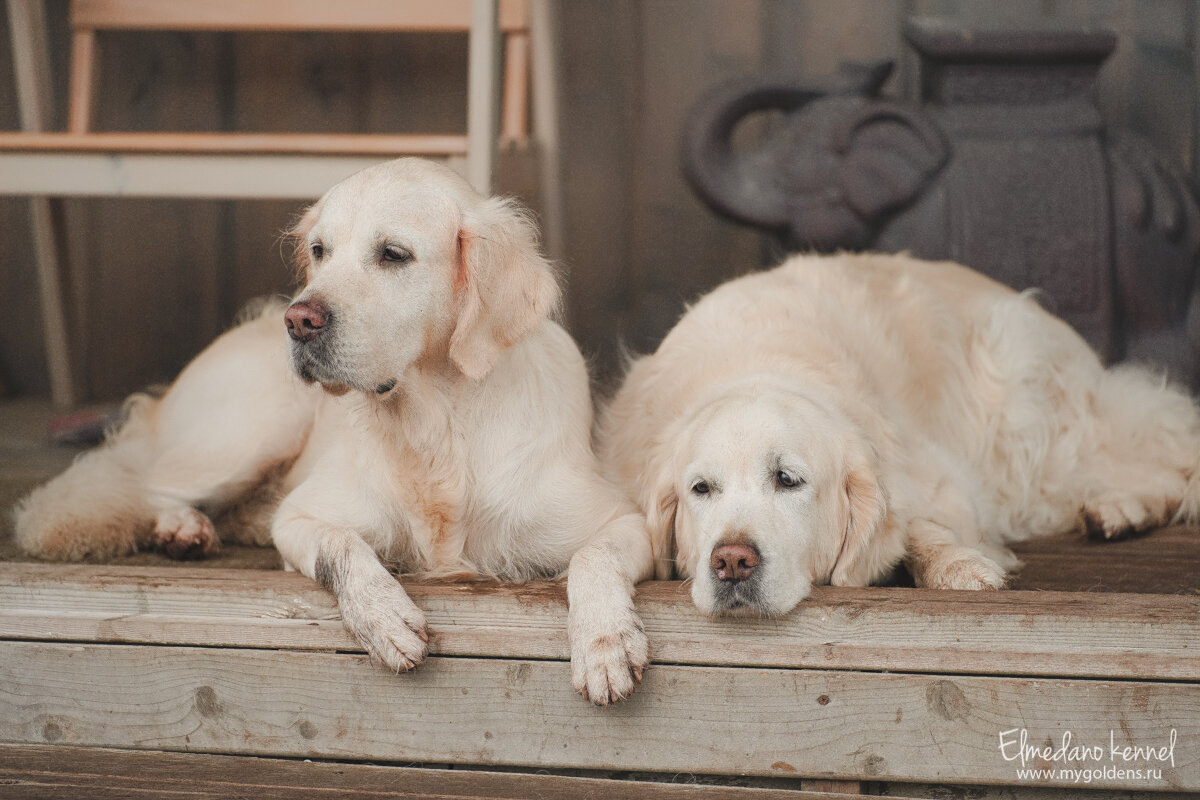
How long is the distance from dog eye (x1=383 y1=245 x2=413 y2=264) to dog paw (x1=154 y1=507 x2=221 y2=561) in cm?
90

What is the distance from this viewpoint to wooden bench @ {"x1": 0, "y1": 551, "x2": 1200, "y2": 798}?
1.85 meters

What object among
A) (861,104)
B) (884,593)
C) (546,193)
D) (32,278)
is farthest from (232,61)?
(884,593)

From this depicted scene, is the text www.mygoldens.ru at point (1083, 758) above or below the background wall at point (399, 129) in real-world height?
below

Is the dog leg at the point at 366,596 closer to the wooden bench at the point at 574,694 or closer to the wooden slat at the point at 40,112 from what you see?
the wooden bench at the point at 574,694

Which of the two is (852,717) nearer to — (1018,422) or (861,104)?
(1018,422)

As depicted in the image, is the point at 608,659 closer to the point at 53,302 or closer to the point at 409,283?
the point at 409,283

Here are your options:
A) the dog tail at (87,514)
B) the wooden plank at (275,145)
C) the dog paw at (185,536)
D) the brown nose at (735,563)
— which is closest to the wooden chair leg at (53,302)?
the wooden plank at (275,145)

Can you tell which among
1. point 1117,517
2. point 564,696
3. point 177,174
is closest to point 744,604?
point 564,696

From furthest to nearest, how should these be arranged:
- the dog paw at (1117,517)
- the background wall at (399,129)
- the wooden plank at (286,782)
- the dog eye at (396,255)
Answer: the background wall at (399,129)
the dog paw at (1117,517)
the dog eye at (396,255)
the wooden plank at (286,782)

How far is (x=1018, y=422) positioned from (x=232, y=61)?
335 cm

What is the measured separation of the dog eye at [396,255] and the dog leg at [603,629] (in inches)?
24.2

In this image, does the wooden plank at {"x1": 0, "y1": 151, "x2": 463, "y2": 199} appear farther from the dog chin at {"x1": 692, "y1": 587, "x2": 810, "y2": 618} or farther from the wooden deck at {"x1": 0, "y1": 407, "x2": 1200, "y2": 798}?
the dog chin at {"x1": 692, "y1": 587, "x2": 810, "y2": 618}

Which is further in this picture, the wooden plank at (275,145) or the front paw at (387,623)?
the wooden plank at (275,145)

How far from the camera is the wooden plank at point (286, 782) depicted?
175cm
